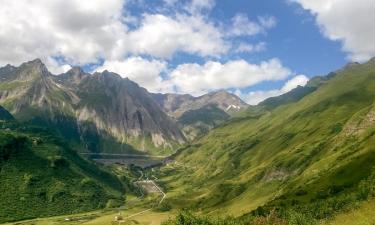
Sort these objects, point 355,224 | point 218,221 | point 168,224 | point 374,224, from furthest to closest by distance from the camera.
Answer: point 168,224
point 218,221
point 355,224
point 374,224

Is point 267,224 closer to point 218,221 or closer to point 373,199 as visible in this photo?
point 218,221

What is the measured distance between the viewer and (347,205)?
642 feet

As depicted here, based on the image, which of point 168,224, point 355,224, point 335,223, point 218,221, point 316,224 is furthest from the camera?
point 168,224

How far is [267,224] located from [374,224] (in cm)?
3361

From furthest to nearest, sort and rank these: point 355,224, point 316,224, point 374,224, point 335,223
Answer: point 335,223 < point 316,224 < point 355,224 < point 374,224

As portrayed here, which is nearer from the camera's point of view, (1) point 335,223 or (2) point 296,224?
(2) point 296,224

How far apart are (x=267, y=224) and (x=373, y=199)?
64.1 m

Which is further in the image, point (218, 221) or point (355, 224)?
point (218, 221)

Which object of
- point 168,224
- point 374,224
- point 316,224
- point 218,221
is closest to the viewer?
point 374,224

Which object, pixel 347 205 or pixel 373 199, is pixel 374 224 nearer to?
pixel 373 199

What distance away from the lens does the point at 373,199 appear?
180m

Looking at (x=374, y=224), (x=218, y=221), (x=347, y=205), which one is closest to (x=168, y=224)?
(x=218, y=221)

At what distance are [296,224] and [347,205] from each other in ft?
224

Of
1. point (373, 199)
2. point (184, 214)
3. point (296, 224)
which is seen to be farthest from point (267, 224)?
point (373, 199)
